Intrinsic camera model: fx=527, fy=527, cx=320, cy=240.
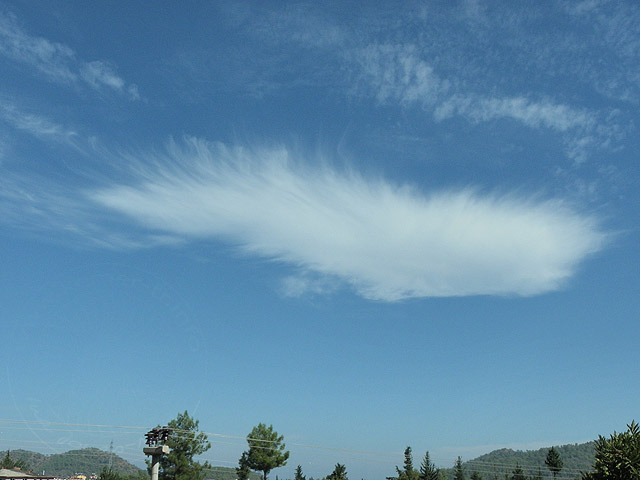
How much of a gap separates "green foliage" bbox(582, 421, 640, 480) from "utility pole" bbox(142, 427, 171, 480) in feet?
86.4

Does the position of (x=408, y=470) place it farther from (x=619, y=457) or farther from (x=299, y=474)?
(x=619, y=457)

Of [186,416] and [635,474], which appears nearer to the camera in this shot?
[635,474]

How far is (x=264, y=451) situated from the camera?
2478 inches

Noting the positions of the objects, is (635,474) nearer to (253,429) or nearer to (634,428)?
(634,428)

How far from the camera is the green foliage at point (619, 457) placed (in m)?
28.9

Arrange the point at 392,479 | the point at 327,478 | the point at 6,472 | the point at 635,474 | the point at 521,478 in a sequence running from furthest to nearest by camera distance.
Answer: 1. the point at 521,478
2. the point at 392,479
3. the point at 327,478
4. the point at 6,472
5. the point at 635,474

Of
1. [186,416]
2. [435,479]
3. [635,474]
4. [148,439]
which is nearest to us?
[635,474]

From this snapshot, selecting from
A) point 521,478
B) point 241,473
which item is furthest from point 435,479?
point 241,473

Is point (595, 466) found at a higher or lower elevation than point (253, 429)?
lower

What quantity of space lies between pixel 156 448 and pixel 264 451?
100ft

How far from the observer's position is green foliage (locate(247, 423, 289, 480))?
62.6 m

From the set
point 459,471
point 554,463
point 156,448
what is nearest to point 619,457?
point 156,448

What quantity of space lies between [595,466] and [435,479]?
82.9 m

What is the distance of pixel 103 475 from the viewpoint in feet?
230
